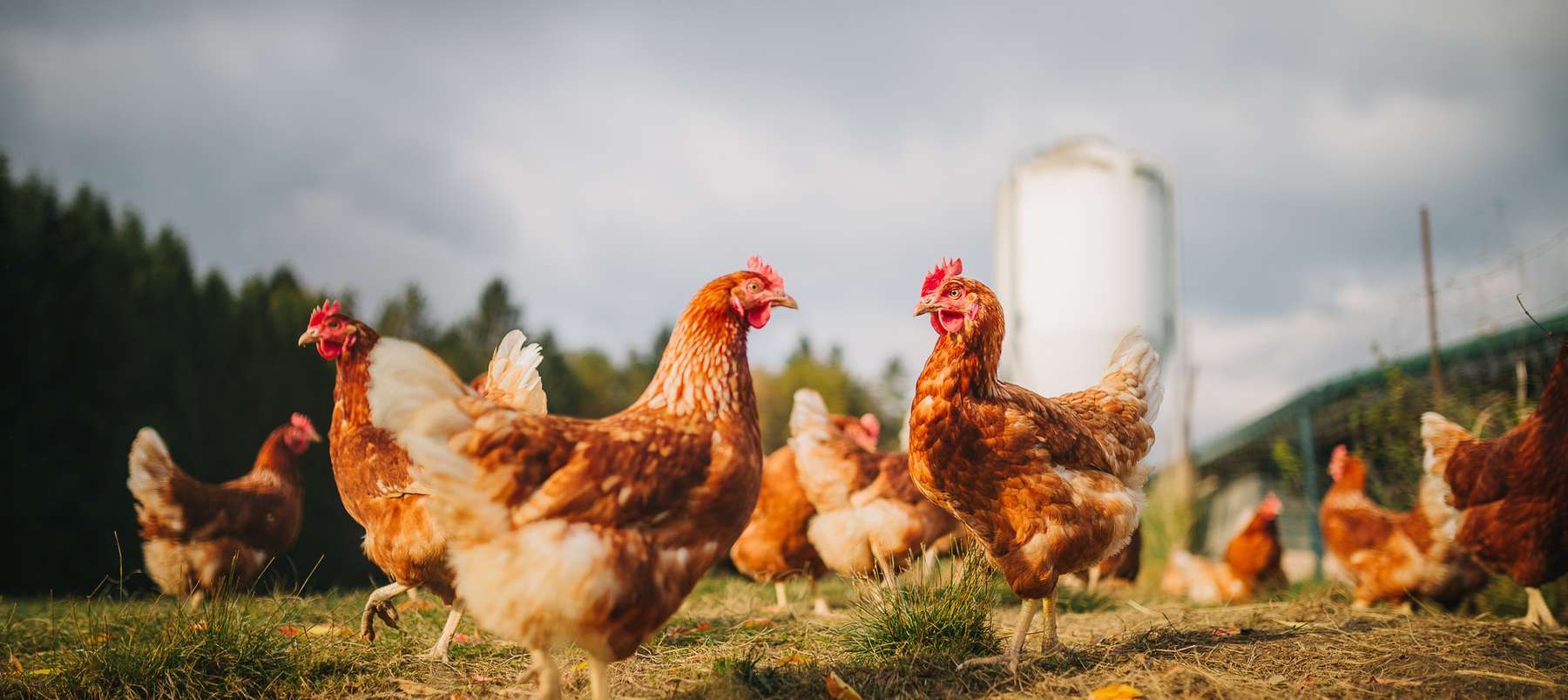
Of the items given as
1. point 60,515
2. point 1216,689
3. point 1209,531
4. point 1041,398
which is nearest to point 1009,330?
point 1209,531

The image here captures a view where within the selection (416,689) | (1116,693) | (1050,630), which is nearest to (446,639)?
(416,689)

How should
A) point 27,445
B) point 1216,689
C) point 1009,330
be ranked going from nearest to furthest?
point 1216,689 → point 27,445 → point 1009,330

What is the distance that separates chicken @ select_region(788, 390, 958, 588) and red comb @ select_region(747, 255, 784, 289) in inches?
137

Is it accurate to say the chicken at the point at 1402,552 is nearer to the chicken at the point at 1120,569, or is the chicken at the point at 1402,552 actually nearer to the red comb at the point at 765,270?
the chicken at the point at 1120,569

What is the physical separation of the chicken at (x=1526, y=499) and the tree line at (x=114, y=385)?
31.3 feet

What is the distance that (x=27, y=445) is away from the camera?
10.0 metres

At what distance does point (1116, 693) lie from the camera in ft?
10.5

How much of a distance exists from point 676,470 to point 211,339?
44.0 ft

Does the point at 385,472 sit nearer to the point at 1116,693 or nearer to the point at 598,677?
the point at 598,677

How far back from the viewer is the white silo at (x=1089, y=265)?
561 inches

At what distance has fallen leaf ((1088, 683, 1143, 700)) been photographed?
317 centimetres

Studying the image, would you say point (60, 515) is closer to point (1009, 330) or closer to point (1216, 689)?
point (1216, 689)

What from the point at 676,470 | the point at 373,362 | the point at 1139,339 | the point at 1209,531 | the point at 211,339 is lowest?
the point at 1209,531

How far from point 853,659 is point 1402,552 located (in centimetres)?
592
